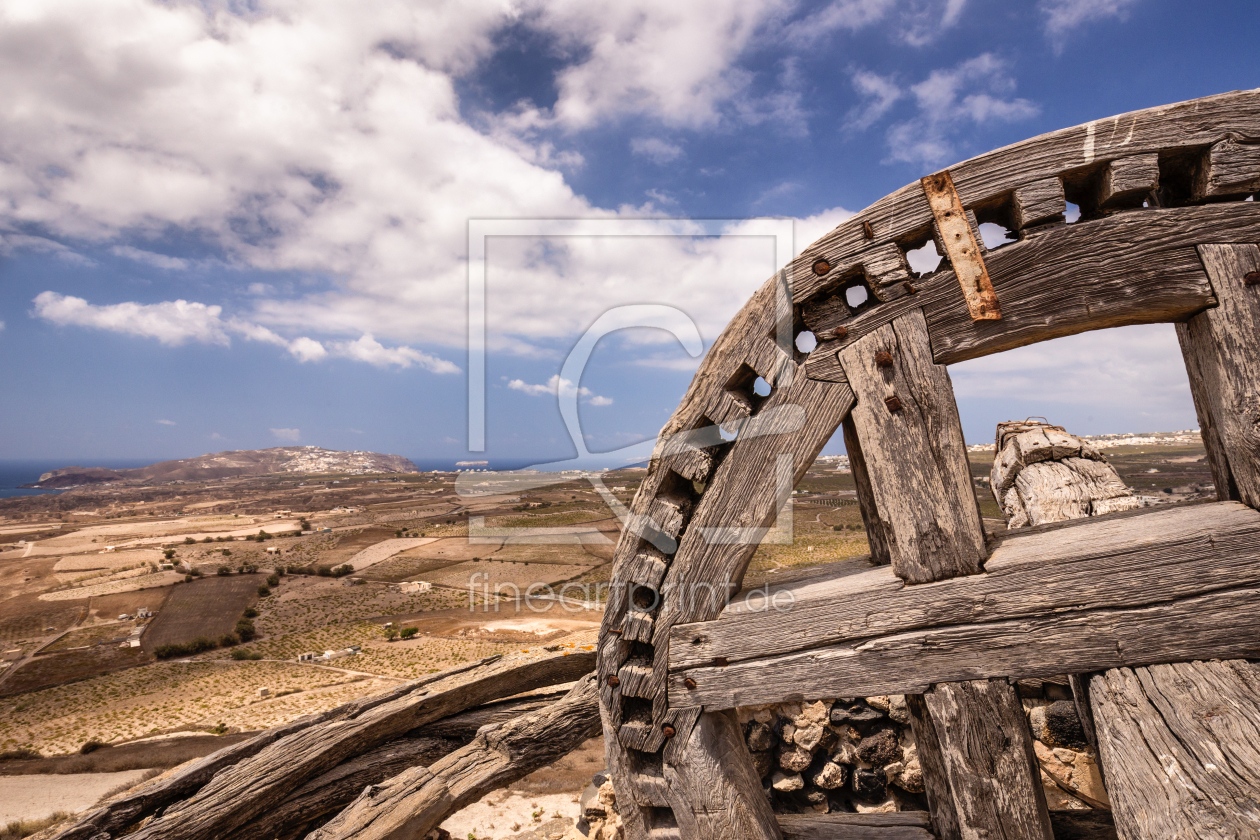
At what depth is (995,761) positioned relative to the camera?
2068 millimetres

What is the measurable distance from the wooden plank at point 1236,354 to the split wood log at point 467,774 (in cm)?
329

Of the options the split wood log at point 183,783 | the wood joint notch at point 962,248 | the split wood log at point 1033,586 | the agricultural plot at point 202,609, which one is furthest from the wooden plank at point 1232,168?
the agricultural plot at point 202,609

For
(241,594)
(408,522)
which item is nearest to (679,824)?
(241,594)

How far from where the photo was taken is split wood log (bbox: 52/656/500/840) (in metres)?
3.19

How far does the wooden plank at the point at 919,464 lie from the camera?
2.08 m

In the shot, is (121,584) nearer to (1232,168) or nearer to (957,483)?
(957,483)

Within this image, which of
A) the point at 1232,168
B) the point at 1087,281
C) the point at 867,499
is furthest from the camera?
the point at 867,499

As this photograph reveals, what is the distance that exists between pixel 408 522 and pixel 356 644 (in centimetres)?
4101

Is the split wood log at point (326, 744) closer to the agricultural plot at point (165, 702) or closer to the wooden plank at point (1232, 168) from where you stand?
the wooden plank at point (1232, 168)

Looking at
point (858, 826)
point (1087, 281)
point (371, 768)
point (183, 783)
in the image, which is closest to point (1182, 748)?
point (1087, 281)

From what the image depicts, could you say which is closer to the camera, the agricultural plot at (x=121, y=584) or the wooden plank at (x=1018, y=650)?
the wooden plank at (x=1018, y=650)

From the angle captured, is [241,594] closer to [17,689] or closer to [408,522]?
[17,689]

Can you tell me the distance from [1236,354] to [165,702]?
23.4 m

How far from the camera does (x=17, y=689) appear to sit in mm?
17969
